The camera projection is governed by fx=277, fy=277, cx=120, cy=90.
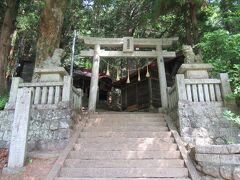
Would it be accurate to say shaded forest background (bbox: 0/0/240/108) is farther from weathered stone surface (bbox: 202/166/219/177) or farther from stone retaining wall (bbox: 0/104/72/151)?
stone retaining wall (bbox: 0/104/72/151)

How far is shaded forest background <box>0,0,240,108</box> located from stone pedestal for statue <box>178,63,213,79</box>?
0.29 m

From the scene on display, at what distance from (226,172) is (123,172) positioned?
2.00 meters

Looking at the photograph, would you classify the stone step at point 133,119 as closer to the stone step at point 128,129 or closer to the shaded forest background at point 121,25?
the stone step at point 128,129

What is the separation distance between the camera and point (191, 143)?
6.88 metres

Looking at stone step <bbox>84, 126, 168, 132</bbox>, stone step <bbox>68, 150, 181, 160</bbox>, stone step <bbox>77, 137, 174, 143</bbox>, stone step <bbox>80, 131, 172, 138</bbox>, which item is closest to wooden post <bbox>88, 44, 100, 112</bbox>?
stone step <bbox>84, 126, 168, 132</bbox>

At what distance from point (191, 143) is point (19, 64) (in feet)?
46.9

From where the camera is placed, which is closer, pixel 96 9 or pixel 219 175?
pixel 219 175

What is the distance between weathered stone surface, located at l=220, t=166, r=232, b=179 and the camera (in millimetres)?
5095

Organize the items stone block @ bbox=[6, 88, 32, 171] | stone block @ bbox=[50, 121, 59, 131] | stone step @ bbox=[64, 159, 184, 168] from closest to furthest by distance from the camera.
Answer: stone block @ bbox=[6, 88, 32, 171] < stone step @ bbox=[64, 159, 184, 168] < stone block @ bbox=[50, 121, 59, 131]

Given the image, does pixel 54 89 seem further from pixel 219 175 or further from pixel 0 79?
pixel 219 175

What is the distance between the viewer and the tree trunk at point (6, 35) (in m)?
10.7

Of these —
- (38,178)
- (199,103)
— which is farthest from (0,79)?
(199,103)

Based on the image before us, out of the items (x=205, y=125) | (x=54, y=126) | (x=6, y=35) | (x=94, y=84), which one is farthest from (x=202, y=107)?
(x=6, y=35)

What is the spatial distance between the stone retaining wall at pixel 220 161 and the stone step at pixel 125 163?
644 millimetres
